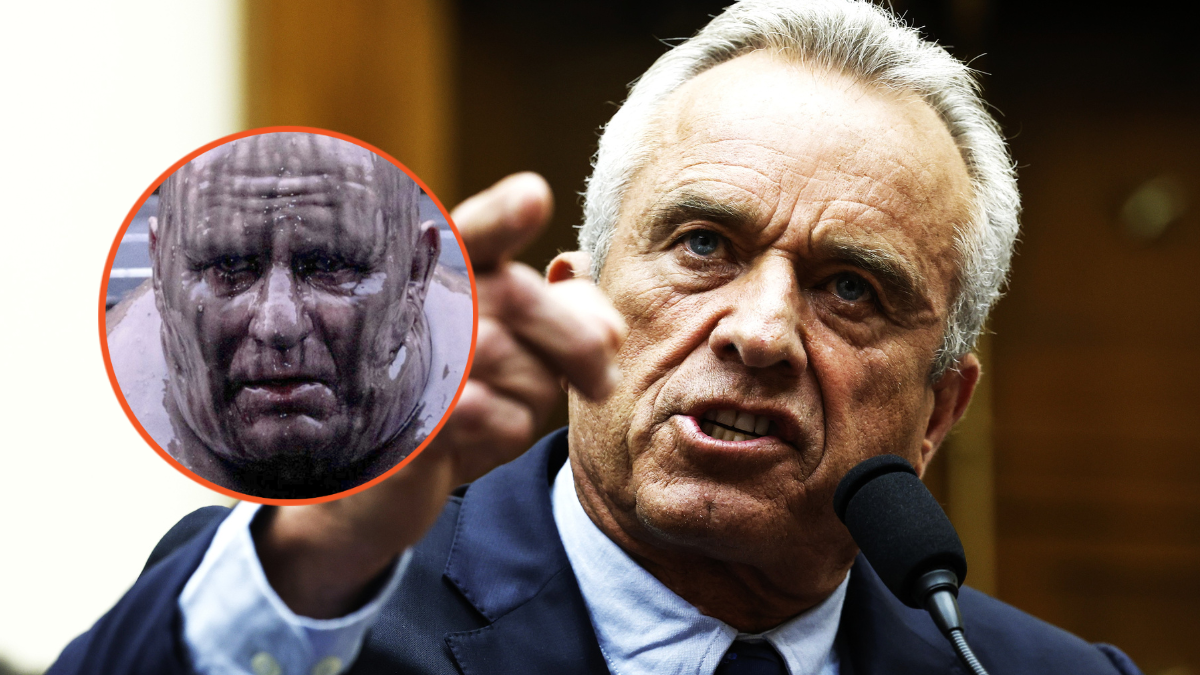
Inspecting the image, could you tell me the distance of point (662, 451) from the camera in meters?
1.38

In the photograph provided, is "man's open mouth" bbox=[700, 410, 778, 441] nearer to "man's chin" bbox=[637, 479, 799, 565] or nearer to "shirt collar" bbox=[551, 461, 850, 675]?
"man's chin" bbox=[637, 479, 799, 565]

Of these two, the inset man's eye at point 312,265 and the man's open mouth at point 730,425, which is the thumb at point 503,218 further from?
the man's open mouth at point 730,425

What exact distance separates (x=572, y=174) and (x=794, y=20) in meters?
1.85

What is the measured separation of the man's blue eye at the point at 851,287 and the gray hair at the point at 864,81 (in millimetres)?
225

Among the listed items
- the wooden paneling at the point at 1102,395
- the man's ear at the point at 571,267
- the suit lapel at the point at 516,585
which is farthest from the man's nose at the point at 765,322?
the wooden paneling at the point at 1102,395

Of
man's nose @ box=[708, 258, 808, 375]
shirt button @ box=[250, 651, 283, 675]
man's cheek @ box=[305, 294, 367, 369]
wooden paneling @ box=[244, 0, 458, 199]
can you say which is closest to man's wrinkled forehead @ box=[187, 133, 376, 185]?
man's cheek @ box=[305, 294, 367, 369]

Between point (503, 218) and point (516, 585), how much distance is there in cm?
82

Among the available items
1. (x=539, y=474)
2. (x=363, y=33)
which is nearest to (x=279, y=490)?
(x=539, y=474)

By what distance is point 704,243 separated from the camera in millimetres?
1497

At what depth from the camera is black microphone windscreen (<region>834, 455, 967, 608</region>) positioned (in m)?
1.21

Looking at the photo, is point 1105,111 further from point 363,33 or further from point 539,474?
point 539,474

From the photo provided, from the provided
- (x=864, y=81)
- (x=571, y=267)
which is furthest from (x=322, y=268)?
(x=864, y=81)

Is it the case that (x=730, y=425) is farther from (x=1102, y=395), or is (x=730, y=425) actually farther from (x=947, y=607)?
(x=1102, y=395)

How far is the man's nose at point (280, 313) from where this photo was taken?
2.68ft
